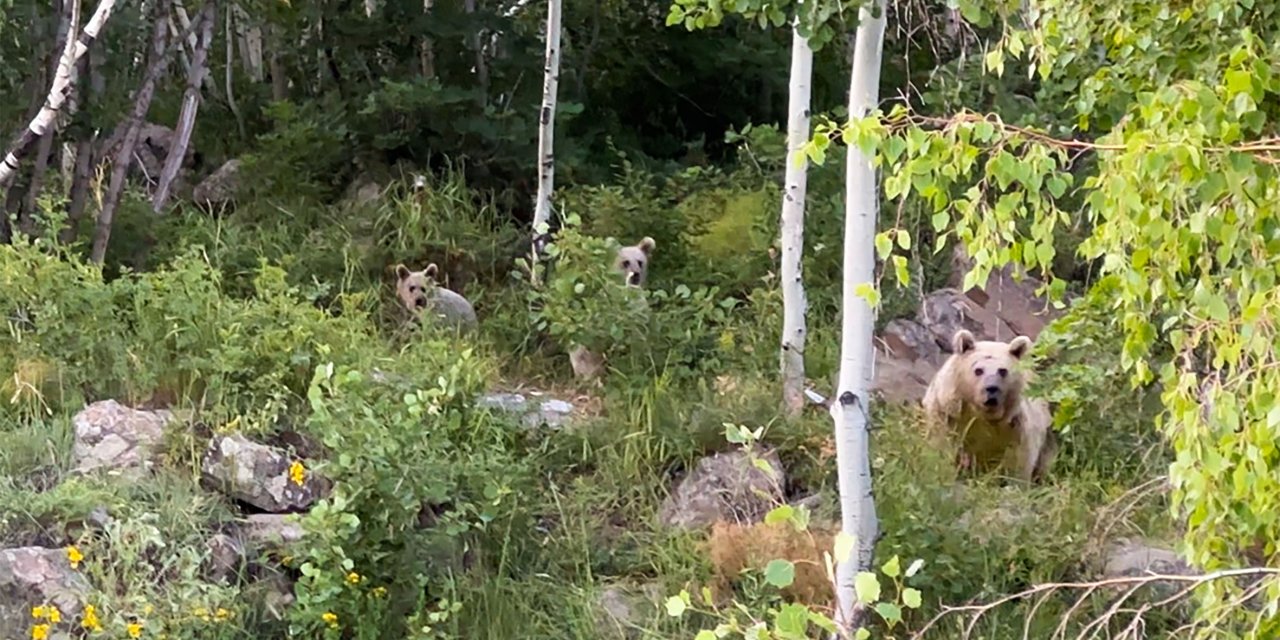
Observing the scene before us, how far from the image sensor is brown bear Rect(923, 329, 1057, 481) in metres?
6.35

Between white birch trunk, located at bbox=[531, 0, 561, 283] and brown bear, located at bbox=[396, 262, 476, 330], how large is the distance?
0.47 metres

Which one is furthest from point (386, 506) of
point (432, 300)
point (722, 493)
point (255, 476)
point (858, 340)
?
point (432, 300)

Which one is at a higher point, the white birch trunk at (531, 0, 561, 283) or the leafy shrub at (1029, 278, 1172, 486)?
the white birch trunk at (531, 0, 561, 283)

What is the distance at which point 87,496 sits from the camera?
4.95 meters

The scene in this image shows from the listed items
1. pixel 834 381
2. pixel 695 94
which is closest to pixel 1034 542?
pixel 834 381

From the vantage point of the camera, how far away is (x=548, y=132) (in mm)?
8273

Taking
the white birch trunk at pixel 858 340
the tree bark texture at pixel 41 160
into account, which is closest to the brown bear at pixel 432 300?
the tree bark texture at pixel 41 160

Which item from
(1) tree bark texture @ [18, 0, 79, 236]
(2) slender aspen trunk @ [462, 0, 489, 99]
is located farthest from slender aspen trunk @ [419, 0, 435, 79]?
(1) tree bark texture @ [18, 0, 79, 236]

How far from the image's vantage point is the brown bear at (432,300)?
7.81 m

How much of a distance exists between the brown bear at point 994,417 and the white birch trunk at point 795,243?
0.68 metres

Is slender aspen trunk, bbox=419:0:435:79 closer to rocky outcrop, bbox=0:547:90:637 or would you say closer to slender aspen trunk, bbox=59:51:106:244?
slender aspen trunk, bbox=59:51:106:244

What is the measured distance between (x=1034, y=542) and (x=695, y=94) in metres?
6.47

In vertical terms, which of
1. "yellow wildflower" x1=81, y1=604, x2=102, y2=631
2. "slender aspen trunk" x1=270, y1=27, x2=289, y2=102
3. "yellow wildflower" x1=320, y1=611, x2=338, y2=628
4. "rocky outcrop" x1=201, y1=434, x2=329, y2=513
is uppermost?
"slender aspen trunk" x1=270, y1=27, x2=289, y2=102

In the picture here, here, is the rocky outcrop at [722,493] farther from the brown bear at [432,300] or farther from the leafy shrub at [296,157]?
the leafy shrub at [296,157]
